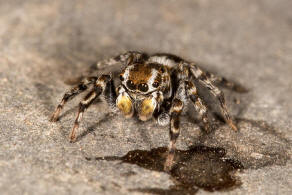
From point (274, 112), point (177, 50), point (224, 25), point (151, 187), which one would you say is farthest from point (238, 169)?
point (224, 25)

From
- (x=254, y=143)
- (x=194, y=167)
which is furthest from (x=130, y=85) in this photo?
(x=254, y=143)

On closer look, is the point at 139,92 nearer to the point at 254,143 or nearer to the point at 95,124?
the point at 95,124

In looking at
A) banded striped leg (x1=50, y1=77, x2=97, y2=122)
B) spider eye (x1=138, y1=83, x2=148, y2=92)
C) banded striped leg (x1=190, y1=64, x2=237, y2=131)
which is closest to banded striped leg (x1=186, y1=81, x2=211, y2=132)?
banded striped leg (x1=190, y1=64, x2=237, y2=131)

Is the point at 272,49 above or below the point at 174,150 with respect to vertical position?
above

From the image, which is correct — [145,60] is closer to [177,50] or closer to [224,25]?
[177,50]

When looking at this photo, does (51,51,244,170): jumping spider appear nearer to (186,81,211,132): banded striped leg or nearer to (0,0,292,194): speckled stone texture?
(186,81,211,132): banded striped leg
